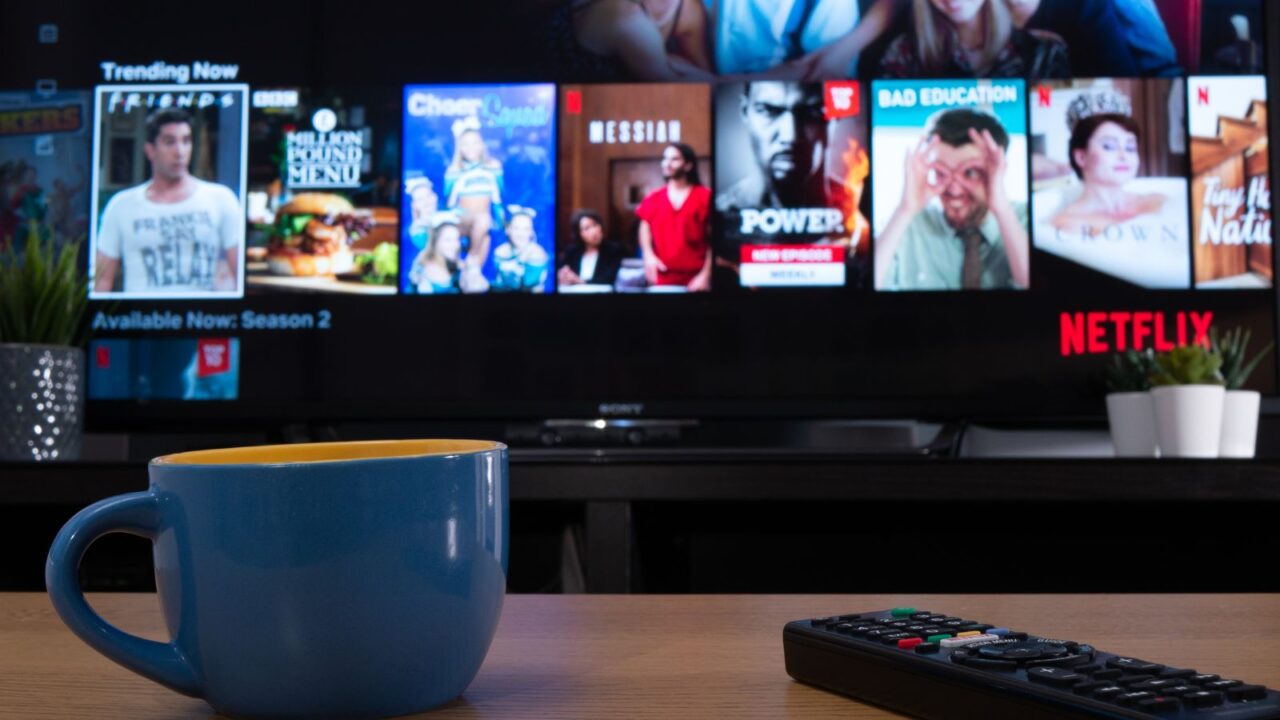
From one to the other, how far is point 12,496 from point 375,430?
0.46m

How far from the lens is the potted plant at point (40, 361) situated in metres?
1.54

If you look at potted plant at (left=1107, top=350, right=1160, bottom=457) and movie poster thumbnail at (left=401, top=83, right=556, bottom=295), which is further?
movie poster thumbnail at (left=401, top=83, right=556, bottom=295)

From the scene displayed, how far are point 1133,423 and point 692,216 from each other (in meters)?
0.64

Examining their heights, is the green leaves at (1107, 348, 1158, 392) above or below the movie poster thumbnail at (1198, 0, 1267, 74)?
below

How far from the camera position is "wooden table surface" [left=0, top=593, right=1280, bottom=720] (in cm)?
35

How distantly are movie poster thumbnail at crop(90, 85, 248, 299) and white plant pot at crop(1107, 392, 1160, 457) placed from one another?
123 centimetres

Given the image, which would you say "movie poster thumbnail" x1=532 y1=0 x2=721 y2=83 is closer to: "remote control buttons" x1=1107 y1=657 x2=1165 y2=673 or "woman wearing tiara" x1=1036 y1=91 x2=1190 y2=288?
"woman wearing tiara" x1=1036 y1=91 x2=1190 y2=288

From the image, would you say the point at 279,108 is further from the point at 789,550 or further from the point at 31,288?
the point at 789,550

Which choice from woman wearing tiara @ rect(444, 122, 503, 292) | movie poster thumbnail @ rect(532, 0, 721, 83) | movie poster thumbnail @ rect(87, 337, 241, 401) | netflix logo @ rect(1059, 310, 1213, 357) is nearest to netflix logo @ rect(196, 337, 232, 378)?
movie poster thumbnail @ rect(87, 337, 241, 401)

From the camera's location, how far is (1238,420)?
1478 millimetres

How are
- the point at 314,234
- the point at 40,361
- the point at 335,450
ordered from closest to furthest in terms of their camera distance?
1. the point at 335,450
2. the point at 40,361
3. the point at 314,234

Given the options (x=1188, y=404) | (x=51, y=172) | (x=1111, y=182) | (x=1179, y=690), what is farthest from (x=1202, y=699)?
(x=51, y=172)

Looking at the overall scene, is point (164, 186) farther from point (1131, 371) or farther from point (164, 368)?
point (1131, 371)

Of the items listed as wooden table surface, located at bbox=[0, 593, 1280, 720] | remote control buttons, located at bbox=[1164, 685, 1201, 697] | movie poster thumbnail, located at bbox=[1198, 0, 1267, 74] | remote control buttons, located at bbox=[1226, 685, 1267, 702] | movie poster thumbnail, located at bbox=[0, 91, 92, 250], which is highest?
movie poster thumbnail, located at bbox=[1198, 0, 1267, 74]
